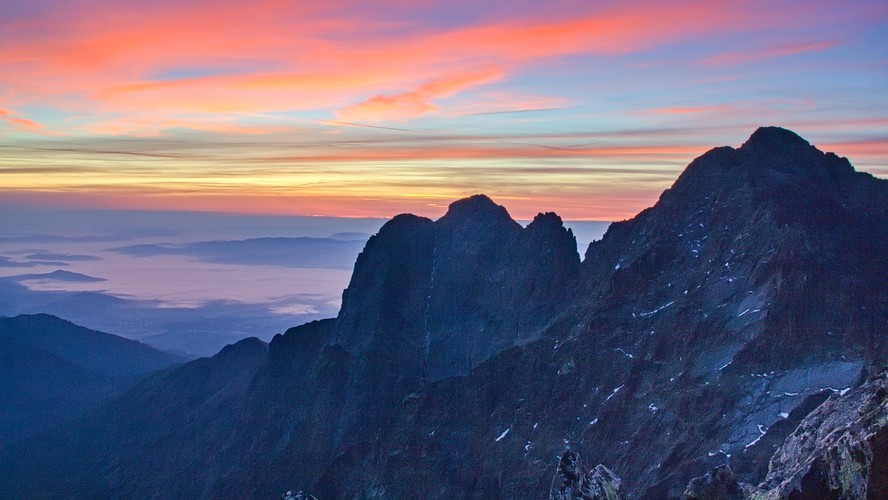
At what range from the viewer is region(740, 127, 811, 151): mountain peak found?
173250 millimetres

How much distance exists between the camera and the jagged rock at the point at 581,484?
61656 millimetres

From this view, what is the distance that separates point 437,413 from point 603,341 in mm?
40963

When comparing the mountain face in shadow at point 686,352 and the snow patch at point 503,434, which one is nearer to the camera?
the mountain face in shadow at point 686,352

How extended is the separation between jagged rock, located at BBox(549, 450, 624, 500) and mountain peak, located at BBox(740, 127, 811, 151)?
123 m

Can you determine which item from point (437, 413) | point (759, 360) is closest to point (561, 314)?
point (437, 413)

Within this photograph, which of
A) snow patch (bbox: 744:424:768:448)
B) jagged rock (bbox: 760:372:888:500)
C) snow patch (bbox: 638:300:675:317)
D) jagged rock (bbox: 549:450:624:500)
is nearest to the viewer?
jagged rock (bbox: 760:372:888:500)

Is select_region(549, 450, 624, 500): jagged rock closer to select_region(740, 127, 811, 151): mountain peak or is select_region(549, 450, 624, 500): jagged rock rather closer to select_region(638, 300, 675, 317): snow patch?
select_region(638, 300, 675, 317): snow patch

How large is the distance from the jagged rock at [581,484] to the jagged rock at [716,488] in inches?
484

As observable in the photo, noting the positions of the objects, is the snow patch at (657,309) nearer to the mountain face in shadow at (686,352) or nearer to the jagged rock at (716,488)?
the mountain face in shadow at (686,352)

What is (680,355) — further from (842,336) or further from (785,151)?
(785,151)

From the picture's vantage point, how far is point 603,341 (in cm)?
16400

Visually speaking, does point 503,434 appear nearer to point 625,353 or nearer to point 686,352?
point 625,353

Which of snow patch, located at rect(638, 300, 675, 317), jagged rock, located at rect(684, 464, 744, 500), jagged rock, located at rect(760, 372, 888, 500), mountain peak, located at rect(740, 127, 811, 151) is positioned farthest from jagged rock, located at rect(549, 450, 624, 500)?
mountain peak, located at rect(740, 127, 811, 151)

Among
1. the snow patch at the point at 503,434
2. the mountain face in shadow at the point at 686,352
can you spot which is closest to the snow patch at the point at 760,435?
the mountain face in shadow at the point at 686,352
